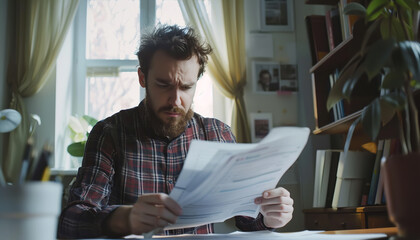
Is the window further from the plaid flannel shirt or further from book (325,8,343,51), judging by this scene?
the plaid flannel shirt

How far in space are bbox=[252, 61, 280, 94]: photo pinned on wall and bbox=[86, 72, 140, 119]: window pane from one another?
82 centimetres

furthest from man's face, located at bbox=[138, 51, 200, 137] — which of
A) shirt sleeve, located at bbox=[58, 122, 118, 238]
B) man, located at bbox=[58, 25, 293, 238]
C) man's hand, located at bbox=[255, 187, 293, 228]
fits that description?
man's hand, located at bbox=[255, 187, 293, 228]

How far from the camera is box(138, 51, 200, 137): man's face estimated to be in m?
1.47

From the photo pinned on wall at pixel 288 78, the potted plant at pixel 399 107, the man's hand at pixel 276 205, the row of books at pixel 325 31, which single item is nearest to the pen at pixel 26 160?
the potted plant at pixel 399 107

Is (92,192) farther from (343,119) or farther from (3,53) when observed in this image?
(3,53)

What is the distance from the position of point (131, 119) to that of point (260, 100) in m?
1.51

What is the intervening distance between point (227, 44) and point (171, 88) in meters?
1.51

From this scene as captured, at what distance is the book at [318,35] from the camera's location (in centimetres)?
247

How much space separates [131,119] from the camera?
150 centimetres

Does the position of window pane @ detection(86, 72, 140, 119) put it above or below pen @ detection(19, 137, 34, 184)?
above

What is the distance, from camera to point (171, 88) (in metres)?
1.47

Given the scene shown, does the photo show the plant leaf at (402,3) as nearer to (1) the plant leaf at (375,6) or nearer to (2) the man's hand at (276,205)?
(1) the plant leaf at (375,6)

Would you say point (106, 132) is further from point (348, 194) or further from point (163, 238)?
point (348, 194)

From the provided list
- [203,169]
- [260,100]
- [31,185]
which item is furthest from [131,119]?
[260,100]
